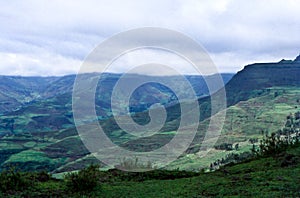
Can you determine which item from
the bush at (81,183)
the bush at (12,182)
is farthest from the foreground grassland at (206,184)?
the bush at (81,183)

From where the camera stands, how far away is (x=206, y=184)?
66.9 feet

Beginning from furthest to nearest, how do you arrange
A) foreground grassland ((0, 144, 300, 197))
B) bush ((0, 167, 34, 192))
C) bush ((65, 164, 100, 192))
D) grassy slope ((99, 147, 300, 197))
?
bush ((65, 164, 100, 192))
bush ((0, 167, 34, 192))
foreground grassland ((0, 144, 300, 197))
grassy slope ((99, 147, 300, 197))

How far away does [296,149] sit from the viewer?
2570 cm

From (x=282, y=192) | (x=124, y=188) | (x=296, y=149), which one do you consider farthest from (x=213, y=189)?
(x=296, y=149)

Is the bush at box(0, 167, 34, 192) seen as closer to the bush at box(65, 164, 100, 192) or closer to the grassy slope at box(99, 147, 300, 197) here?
the bush at box(65, 164, 100, 192)

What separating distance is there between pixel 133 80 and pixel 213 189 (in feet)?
51.5

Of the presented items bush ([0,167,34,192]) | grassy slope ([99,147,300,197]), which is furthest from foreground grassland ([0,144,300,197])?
bush ([0,167,34,192])

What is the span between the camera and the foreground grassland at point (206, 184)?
17703mm

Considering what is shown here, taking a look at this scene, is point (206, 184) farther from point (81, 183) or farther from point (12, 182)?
point (12, 182)

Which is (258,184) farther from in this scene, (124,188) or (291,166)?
(124,188)

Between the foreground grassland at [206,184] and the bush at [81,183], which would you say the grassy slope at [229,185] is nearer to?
the foreground grassland at [206,184]

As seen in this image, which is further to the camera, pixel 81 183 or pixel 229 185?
pixel 81 183

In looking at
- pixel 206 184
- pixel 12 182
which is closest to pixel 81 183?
pixel 12 182

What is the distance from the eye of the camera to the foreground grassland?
1770 centimetres
